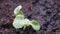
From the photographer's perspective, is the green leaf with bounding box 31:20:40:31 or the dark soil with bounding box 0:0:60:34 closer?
the green leaf with bounding box 31:20:40:31

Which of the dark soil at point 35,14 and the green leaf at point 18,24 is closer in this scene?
the green leaf at point 18,24

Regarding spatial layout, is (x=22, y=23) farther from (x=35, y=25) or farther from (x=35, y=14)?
(x=35, y=14)

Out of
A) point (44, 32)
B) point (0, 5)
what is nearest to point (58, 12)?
point (44, 32)

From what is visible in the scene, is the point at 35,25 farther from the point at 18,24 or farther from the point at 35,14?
the point at 35,14

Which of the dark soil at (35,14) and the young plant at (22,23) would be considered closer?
the young plant at (22,23)

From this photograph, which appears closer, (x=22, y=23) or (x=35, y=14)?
(x=22, y=23)

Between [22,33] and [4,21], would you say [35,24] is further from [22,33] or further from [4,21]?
[4,21]

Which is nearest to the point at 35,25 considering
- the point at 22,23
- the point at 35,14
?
the point at 22,23

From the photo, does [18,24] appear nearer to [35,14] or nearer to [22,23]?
[22,23]
